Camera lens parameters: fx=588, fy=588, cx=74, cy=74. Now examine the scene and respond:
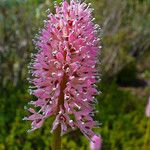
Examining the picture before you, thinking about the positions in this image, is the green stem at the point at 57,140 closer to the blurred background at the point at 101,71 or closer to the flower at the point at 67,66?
the flower at the point at 67,66

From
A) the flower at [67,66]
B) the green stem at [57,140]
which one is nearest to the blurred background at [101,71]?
the flower at [67,66]

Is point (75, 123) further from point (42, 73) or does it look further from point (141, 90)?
point (141, 90)

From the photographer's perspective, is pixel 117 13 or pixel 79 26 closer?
pixel 79 26

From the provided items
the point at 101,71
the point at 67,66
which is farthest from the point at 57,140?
the point at 101,71

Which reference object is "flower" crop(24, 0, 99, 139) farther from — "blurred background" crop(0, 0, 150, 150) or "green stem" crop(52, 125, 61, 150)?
"blurred background" crop(0, 0, 150, 150)

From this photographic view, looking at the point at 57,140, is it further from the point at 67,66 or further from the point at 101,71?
the point at 101,71

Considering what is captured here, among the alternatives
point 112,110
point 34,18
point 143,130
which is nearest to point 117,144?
point 143,130
